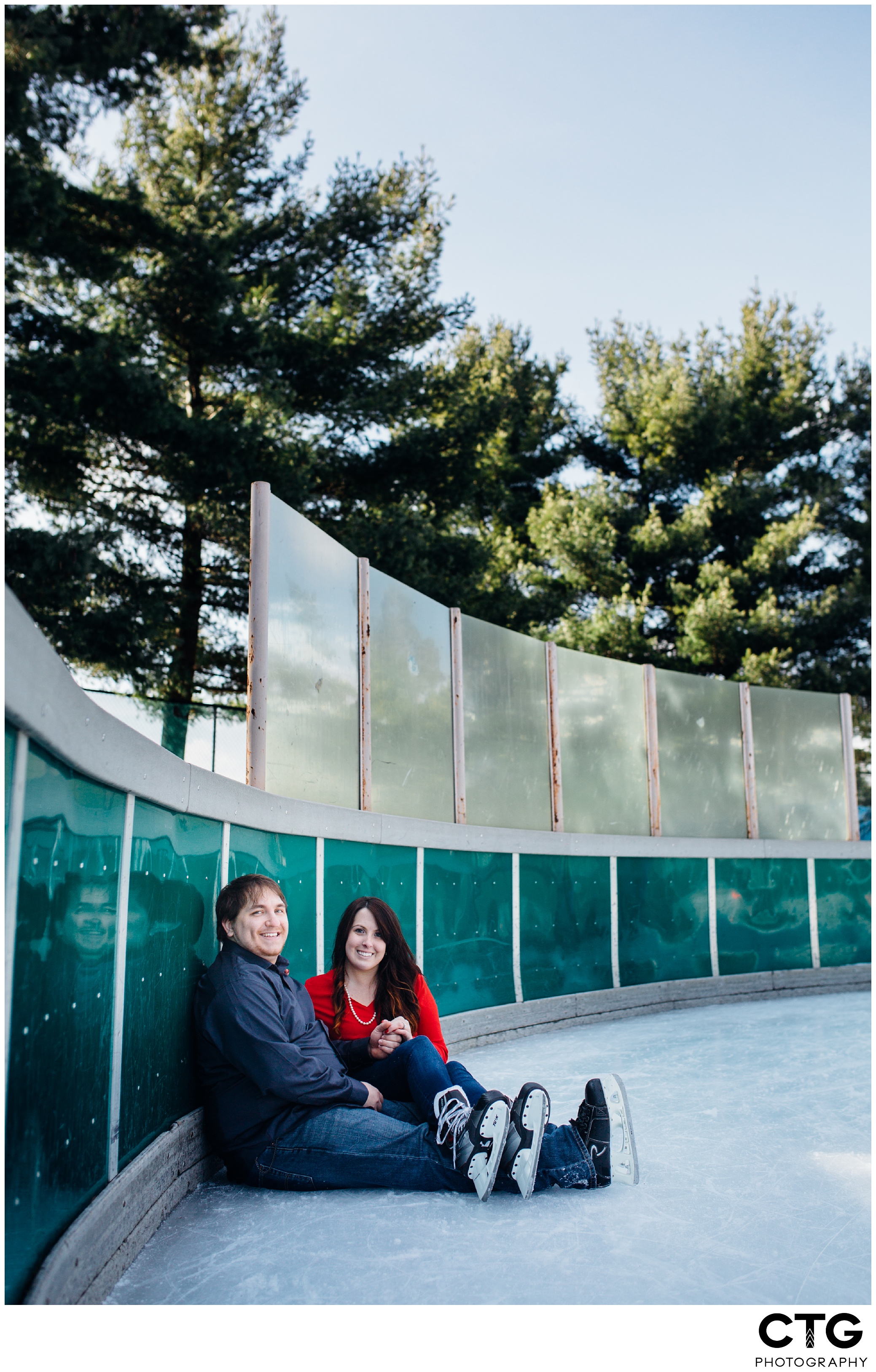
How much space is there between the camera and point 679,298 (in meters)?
21.7

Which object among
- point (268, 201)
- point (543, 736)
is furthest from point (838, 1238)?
point (268, 201)

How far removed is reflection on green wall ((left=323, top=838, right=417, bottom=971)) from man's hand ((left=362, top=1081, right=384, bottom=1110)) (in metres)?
1.53

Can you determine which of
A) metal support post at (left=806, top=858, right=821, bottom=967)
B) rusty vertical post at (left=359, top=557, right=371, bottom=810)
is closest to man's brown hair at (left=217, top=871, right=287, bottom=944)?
rusty vertical post at (left=359, top=557, right=371, bottom=810)

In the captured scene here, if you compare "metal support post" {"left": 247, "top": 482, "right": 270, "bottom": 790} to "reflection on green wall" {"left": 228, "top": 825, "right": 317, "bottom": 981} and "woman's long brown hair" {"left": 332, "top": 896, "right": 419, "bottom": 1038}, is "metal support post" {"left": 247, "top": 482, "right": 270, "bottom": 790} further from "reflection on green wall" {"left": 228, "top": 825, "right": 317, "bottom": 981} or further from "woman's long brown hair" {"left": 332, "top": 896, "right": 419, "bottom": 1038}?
"woman's long brown hair" {"left": 332, "top": 896, "right": 419, "bottom": 1038}

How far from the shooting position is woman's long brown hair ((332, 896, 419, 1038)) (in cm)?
416

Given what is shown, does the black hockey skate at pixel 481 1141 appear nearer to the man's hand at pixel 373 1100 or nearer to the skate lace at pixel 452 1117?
the skate lace at pixel 452 1117

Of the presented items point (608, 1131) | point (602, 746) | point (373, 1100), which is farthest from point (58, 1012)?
point (602, 746)

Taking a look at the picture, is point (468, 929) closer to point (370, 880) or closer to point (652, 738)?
point (370, 880)

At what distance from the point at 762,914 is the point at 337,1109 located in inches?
302

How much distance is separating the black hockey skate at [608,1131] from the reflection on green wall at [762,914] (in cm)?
646

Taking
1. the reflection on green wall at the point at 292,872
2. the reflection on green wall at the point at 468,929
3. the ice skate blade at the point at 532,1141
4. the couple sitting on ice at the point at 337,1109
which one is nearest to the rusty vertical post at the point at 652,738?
the reflection on green wall at the point at 468,929

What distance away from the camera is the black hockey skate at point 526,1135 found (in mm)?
3273

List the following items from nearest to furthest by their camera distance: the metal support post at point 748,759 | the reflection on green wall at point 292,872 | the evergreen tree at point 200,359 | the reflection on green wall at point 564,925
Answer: the reflection on green wall at point 292,872 < the reflection on green wall at point 564,925 < the metal support post at point 748,759 < the evergreen tree at point 200,359
